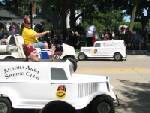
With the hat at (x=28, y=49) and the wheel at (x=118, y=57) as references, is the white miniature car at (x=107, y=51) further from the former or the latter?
the hat at (x=28, y=49)

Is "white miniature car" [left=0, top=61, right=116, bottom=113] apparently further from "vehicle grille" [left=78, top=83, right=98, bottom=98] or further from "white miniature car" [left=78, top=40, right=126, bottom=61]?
"white miniature car" [left=78, top=40, right=126, bottom=61]

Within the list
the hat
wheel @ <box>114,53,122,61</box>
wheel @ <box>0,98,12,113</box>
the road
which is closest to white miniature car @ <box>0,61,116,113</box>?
wheel @ <box>0,98,12,113</box>

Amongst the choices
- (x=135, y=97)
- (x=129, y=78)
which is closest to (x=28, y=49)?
(x=135, y=97)

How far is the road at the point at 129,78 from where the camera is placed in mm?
11613

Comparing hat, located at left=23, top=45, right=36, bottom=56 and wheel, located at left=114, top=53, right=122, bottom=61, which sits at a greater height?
hat, located at left=23, top=45, right=36, bottom=56

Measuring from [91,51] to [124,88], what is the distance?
916 cm

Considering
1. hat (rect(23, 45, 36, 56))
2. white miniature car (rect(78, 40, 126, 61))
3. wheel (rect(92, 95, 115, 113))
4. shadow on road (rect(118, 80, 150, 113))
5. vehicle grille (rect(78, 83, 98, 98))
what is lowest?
shadow on road (rect(118, 80, 150, 113))

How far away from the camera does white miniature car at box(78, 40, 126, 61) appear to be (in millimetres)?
22844

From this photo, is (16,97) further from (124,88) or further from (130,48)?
(130,48)

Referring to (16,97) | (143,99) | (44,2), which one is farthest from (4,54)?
(44,2)

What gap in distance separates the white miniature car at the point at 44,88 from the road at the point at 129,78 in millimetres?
1578

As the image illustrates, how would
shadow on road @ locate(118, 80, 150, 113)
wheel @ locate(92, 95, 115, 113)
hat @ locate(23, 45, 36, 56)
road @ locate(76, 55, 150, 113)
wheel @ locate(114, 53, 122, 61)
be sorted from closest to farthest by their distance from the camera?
wheel @ locate(92, 95, 115, 113)
shadow on road @ locate(118, 80, 150, 113)
hat @ locate(23, 45, 36, 56)
road @ locate(76, 55, 150, 113)
wheel @ locate(114, 53, 122, 61)

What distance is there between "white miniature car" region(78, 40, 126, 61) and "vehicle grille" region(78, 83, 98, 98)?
43.8ft

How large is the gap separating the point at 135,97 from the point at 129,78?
3.71m
